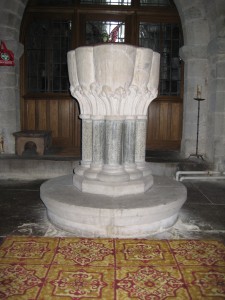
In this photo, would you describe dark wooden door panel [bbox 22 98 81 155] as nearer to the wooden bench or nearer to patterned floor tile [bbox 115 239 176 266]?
the wooden bench

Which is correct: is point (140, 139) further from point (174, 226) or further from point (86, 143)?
point (174, 226)

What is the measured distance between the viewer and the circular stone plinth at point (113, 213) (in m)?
2.40

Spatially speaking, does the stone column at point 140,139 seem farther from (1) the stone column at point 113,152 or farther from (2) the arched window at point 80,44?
(2) the arched window at point 80,44

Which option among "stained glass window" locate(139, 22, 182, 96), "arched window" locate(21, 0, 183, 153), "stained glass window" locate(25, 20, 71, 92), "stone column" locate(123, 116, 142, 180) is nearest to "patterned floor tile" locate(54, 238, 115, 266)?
"stone column" locate(123, 116, 142, 180)

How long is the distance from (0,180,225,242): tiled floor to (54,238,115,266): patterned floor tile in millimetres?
220

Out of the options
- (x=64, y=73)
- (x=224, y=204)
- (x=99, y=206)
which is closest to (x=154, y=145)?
(x=64, y=73)

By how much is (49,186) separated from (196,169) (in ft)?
7.79

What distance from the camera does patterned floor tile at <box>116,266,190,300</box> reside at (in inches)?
67.0

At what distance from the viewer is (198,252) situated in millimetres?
2191

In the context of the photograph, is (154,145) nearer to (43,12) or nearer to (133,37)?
(133,37)

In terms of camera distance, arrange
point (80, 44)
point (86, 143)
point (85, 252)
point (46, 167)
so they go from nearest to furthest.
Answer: point (85, 252)
point (86, 143)
point (46, 167)
point (80, 44)

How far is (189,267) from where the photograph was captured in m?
1.99

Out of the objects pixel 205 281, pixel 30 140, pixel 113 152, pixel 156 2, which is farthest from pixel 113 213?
pixel 156 2

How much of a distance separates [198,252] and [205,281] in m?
0.37
